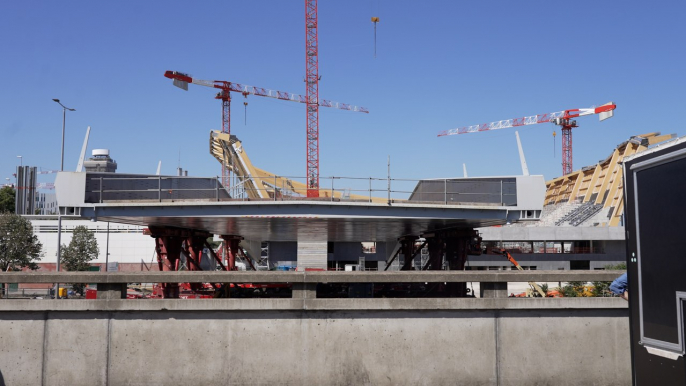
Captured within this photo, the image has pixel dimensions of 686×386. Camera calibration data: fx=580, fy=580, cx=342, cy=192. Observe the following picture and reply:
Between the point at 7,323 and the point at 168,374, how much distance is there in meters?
2.40

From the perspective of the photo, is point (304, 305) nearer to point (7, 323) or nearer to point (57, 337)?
point (57, 337)

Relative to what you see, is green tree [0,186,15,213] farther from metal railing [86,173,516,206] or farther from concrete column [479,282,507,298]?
concrete column [479,282,507,298]

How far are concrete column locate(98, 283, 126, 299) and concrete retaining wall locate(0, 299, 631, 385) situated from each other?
151mm

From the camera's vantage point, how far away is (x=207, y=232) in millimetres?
33719

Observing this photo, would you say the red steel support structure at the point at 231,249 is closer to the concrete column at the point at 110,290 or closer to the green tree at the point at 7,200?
the concrete column at the point at 110,290

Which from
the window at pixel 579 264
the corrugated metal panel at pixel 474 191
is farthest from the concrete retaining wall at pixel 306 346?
the window at pixel 579 264

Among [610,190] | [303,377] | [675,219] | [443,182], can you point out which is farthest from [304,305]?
[610,190]

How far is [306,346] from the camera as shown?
8.49m

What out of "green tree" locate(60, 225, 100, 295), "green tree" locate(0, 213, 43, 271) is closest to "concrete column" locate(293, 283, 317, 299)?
"green tree" locate(0, 213, 43, 271)

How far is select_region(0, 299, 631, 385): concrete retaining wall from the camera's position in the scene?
27.4ft

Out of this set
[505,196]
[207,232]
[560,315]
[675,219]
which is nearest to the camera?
[675,219]

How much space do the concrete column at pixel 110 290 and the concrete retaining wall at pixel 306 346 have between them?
151 millimetres

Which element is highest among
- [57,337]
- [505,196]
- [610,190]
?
[610,190]

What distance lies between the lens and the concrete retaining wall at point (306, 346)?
8.34m
